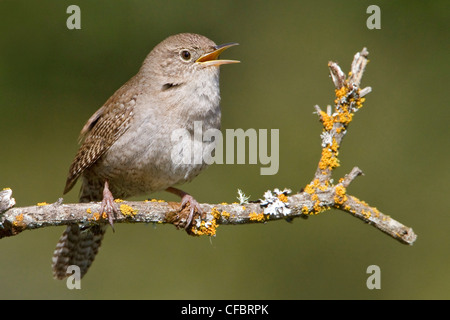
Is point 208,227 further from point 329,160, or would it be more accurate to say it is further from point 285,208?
point 329,160

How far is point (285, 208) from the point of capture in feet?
14.3

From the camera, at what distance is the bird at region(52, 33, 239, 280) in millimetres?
4648

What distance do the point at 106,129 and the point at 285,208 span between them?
1.26 meters

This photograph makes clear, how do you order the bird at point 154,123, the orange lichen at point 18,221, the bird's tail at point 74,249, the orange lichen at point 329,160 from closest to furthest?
the orange lichen at point 18,221
the orange lichen at point 329,160
the bird at point 154,123
the bird's tail at point 74,249

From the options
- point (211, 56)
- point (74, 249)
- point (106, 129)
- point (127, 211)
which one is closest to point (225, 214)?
point (127, 211)

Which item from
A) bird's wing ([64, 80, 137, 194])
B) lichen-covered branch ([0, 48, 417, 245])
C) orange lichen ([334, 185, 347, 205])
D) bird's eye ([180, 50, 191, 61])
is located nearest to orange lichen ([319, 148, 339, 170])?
lichen-covered branch ([0, 48, 417, 245])

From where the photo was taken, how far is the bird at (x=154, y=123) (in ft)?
15.3

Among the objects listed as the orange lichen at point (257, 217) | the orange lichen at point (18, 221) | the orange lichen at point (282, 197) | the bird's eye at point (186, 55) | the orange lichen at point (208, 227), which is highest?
the bird's eye at point (186, 55)

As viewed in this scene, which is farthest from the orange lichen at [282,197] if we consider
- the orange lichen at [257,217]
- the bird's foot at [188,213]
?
the bird's foot at [188,213]

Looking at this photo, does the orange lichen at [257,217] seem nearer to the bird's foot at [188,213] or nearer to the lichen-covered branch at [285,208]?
the lichen-covered branch at [285,208]

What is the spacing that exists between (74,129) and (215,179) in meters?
1.35

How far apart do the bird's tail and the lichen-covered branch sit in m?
1.11

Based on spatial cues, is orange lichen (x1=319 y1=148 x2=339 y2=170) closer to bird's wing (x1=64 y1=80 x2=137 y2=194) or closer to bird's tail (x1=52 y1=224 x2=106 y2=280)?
bird's wing (x1=64 y1=80 x2=137 y2=194)

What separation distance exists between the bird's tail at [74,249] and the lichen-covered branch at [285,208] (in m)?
1.11
